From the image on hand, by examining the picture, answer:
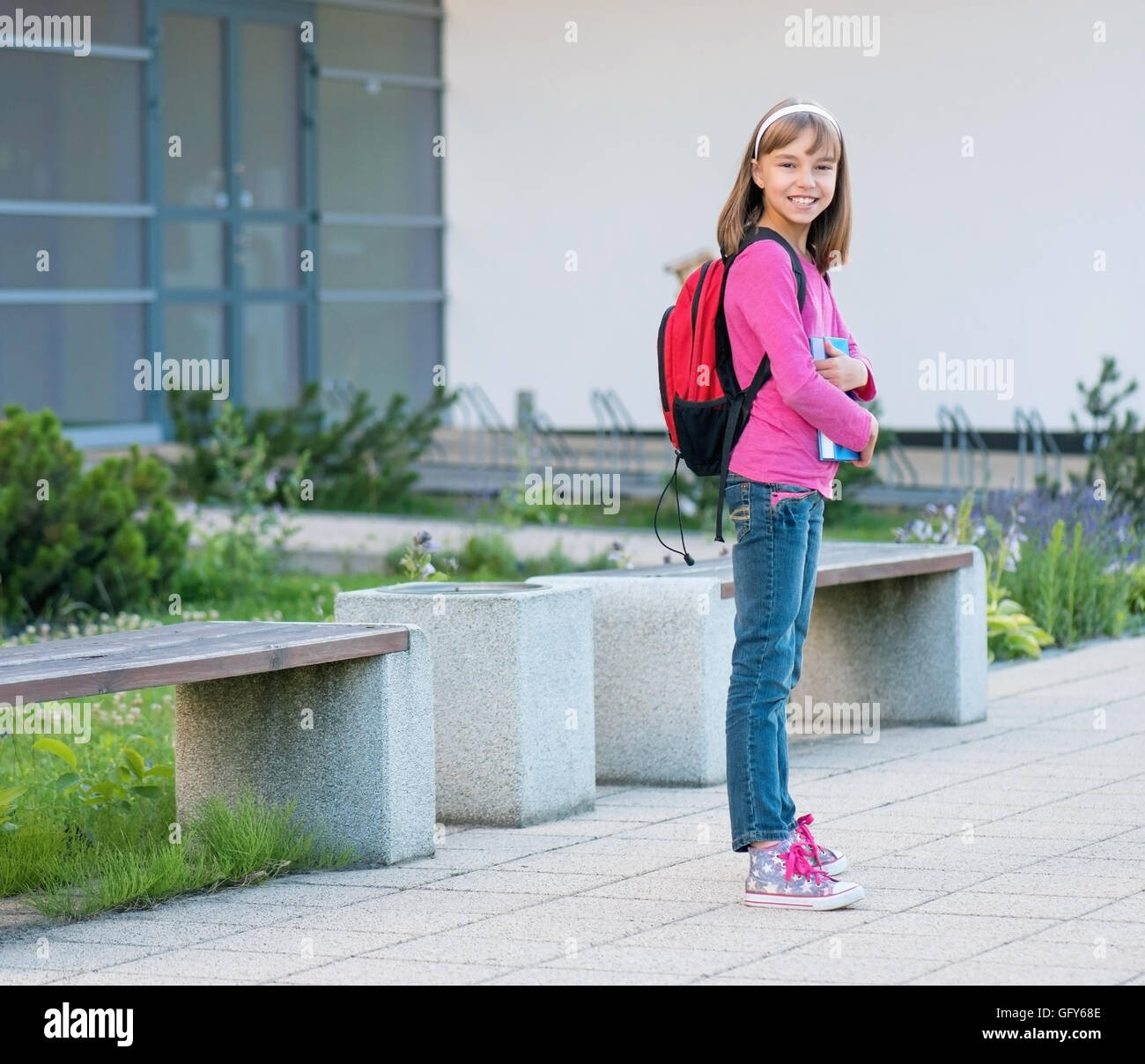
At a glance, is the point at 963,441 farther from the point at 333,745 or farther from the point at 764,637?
the point at 764,637

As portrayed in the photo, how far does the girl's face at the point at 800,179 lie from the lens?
5277mm

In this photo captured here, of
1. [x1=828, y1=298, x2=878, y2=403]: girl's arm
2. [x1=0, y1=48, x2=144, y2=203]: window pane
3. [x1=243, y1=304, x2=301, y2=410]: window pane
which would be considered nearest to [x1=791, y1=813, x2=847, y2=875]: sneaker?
[x1=828, y1=298, x2=878, y2=403]: girl's arm

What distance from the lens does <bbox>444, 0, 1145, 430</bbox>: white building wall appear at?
20.4 metres

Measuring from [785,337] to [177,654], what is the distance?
1.79 m

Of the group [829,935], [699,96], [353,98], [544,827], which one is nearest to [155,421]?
[353,98]

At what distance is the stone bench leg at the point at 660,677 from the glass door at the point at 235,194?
52.2 feet

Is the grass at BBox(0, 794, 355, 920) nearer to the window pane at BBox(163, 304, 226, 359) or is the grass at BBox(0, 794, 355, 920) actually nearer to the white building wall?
the white building wall

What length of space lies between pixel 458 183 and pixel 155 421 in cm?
539

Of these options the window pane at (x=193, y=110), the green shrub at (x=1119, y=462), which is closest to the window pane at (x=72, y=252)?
the window pane at (x=193, y=110)

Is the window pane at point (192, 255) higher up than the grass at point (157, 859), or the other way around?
the window pane at point (192, 255)

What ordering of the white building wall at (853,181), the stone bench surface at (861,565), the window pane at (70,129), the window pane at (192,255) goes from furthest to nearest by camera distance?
the window pane at (192,255)
the window pane at (70,129)
the white building wall at (853,181)
the stone bench surface at (861,565)

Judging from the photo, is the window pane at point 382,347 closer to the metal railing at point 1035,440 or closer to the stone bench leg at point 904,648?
the metal railing at point 1035,440

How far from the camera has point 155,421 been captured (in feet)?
73.3

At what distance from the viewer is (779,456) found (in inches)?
205
